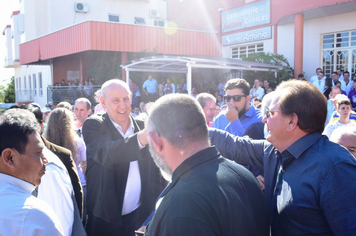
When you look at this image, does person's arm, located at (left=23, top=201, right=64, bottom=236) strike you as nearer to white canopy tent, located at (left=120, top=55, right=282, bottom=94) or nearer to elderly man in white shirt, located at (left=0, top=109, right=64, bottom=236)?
elderly man in white shirt, located at (left=0, top=109, right=64, bottom=236)

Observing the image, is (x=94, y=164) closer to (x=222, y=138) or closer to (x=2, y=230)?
(x=222, y=138)

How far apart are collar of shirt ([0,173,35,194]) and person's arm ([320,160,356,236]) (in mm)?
1536

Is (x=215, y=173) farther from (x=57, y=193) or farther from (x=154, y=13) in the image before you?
(x=154, y=13)

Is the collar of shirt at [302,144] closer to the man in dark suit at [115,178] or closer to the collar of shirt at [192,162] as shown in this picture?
the collar of shirt at [192,162]

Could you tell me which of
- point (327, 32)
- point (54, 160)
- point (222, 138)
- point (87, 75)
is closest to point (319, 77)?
point (327, 32)

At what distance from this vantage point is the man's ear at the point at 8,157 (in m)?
1.60

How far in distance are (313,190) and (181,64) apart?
13906 millimetres

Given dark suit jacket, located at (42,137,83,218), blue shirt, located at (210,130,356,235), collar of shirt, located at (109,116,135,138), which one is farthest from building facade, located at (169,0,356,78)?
dark suit jacket, located at (42,137,83,218)

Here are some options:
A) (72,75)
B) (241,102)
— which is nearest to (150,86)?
(72,75)

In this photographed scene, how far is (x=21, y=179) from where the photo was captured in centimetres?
163

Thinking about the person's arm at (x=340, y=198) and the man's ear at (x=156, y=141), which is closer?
the person's arm at (x=340, y=198)

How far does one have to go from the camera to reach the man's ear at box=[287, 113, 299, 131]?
1719mm

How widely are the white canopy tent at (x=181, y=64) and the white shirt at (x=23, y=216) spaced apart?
10494mm

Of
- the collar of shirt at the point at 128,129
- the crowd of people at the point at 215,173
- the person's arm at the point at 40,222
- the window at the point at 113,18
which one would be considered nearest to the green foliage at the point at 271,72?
the collar of shirt at the point at 128,129
